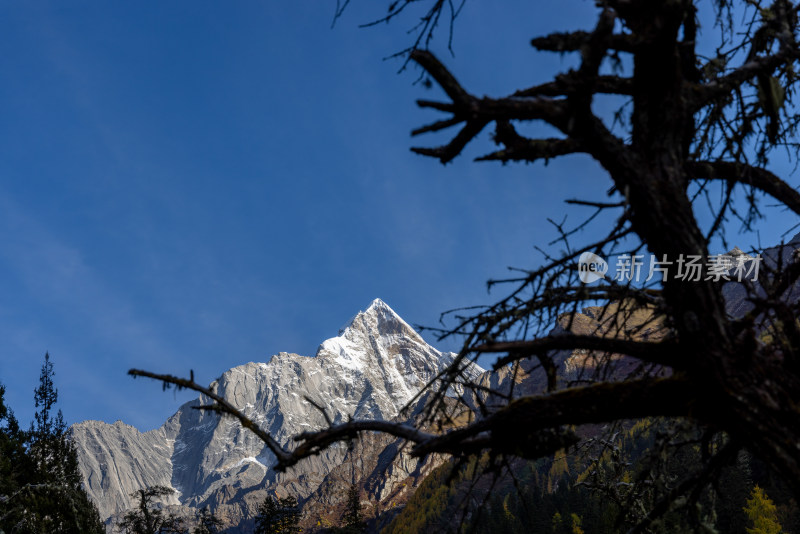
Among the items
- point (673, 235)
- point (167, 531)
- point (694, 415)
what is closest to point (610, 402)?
point (694, 415)

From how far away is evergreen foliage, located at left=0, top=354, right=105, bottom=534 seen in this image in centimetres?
1656

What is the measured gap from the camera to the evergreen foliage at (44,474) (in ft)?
54.3

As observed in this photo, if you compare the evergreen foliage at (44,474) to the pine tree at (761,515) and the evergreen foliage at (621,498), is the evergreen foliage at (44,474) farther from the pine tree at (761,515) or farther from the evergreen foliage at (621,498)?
the pine tree at (761,515)

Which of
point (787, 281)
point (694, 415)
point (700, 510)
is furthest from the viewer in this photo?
point (700, 510)

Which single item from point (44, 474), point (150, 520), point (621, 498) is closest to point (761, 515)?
point (621, 498)

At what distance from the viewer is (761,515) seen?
41062 mm

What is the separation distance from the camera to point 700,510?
2.84 metres

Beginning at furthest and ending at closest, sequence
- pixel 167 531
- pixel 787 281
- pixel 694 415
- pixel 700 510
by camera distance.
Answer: pixel 167 531
pixel 700 510
pixel 787 281
pixel 694 415

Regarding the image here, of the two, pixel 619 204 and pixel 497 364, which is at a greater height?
pixel 619 204

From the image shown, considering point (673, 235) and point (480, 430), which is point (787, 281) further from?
point (480, 430)

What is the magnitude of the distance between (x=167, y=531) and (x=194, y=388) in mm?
31677

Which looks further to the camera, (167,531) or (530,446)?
(167,531)

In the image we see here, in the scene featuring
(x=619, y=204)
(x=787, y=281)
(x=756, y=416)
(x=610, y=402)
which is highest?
(x=619, y=204)

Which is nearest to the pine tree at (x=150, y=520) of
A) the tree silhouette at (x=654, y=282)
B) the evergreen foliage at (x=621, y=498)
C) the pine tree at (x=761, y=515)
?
the evergreen foliage at (x=621, y=498)
